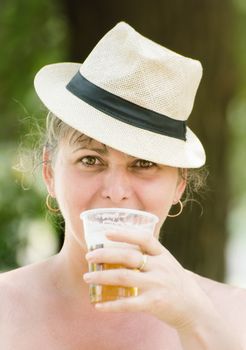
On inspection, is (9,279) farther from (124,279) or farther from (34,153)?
(124,279)

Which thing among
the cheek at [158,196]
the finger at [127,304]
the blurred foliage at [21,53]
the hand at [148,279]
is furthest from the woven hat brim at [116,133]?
the blurred foliage at [21,53]

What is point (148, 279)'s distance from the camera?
8.80 ft

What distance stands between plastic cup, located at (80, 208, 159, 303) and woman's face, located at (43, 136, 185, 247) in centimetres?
33

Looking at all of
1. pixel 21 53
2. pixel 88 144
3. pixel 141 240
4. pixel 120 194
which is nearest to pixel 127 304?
pixel 141 240

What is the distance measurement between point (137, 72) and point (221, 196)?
3770mm

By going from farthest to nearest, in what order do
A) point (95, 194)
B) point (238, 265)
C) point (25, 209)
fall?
point (238, 265) → point (25, 209) → point (95, 194)

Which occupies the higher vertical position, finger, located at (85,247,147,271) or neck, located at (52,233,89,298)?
finger, located at (85,247,147,271)

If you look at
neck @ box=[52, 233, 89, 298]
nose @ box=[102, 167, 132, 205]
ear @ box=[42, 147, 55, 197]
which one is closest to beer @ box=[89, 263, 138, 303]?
nose @ box=[102, 167, 132, 205]

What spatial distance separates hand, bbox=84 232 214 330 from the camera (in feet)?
8.66

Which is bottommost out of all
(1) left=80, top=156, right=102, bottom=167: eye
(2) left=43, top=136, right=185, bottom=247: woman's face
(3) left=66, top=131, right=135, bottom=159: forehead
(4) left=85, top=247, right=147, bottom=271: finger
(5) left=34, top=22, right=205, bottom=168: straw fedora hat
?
(4) left=85, top=247, right=147, bottom=271: finger

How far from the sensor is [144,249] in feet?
8.91

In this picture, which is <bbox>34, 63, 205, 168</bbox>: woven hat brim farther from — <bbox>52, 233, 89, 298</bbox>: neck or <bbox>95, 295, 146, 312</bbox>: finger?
<bbox>95, 295, 146, 312</bbox>: finger

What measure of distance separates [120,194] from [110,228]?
39cm

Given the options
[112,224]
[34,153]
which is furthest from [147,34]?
[112,224]
